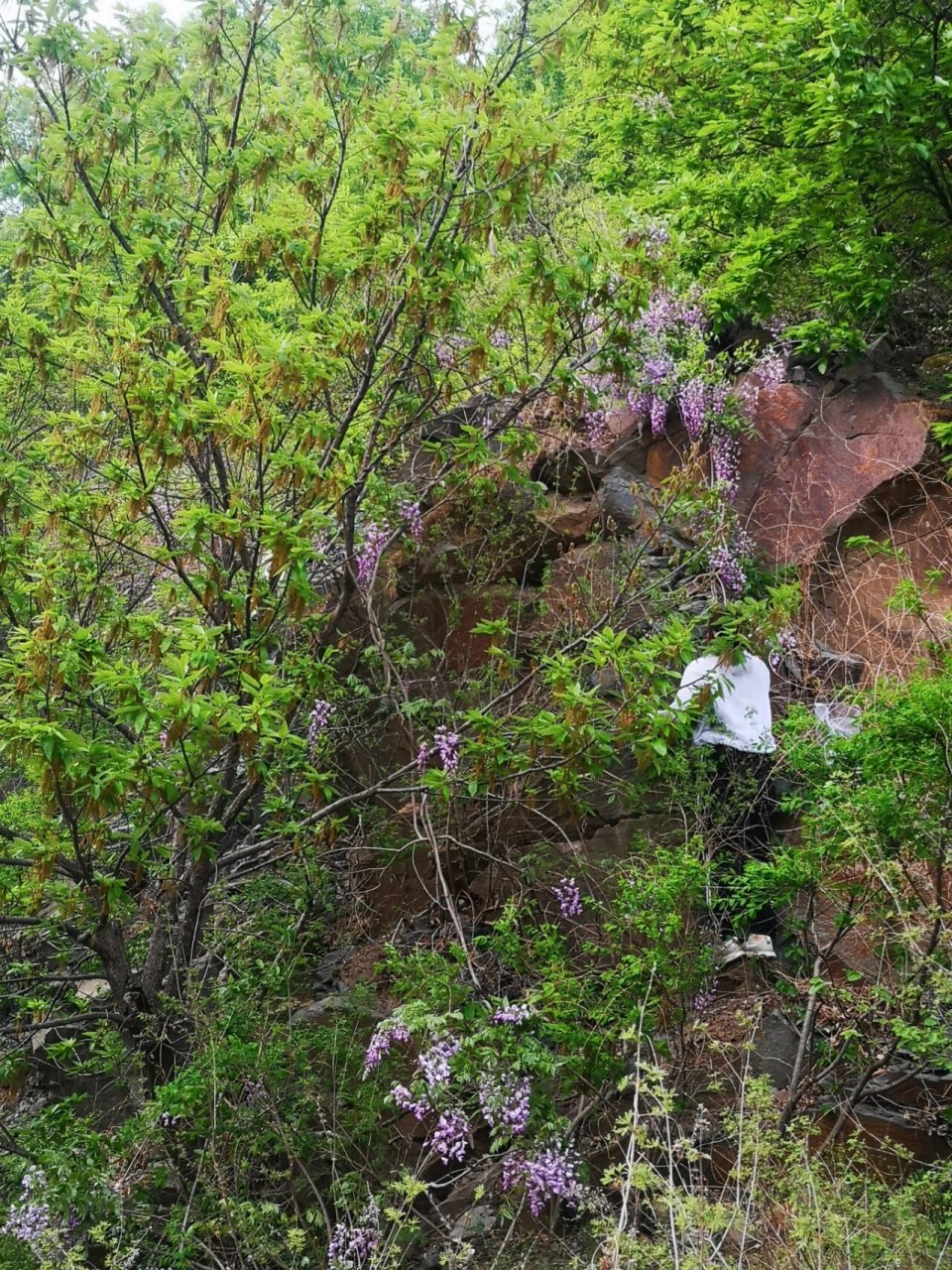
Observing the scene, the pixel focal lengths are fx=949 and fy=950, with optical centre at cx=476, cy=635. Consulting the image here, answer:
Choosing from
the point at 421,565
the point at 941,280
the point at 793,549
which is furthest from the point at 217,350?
the point at 941,280

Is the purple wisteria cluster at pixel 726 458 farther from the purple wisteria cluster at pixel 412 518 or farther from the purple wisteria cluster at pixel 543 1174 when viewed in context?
the purple wisteria cluster at pixel 543 1174

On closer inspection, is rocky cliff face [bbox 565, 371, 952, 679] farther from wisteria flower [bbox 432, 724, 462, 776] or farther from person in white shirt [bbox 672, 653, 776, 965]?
wisteria flower [bbox 432, 724, 462, 776]

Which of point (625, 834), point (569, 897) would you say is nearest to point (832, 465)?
point (625, 834)

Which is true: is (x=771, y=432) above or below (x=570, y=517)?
above

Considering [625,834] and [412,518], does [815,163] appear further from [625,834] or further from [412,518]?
[625,834]

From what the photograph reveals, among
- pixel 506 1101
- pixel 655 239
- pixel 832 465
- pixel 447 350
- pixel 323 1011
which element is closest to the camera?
pixel 506 1101

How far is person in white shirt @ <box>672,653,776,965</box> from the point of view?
199 inches

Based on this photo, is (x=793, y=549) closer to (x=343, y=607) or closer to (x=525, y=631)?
(x=525, y=631)

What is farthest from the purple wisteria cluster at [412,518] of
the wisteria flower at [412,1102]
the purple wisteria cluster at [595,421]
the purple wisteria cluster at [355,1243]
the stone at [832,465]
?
the purple wisteria cluster at [355,1243]

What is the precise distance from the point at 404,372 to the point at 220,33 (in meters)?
2.05

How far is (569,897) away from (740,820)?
3.58 feet

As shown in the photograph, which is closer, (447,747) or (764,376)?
(447,747)

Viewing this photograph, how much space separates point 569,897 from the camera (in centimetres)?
507

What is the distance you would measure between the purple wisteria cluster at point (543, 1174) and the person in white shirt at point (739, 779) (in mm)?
1484
